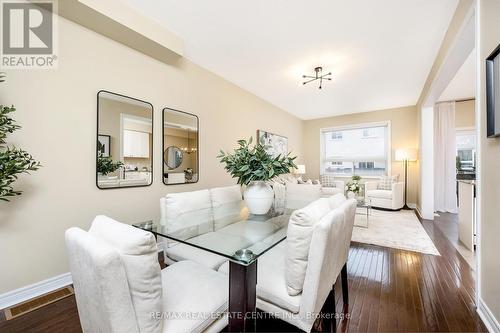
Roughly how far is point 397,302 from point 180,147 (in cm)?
284

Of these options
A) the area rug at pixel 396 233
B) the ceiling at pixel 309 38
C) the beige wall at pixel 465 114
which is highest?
the ceiling at pixel 309 38

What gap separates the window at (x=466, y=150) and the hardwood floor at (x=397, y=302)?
404 centimetres

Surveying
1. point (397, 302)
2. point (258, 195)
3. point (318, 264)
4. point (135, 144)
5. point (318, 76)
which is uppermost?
point (318, 76)

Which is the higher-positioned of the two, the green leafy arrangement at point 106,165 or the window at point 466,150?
the window at point 466,150

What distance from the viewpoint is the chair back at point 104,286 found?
734mm

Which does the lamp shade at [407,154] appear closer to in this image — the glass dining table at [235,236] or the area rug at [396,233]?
the area rug at [396,233]

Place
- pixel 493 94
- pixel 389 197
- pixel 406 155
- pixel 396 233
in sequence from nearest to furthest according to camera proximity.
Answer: pixel 493 94
pixel 396 233
pixel 389 197
pixel 406 155

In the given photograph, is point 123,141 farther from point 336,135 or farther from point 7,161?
point 336,135

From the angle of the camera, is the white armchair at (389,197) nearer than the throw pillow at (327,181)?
Yes

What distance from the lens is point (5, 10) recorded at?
5.66 ft

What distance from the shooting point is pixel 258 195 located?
189 centimetres

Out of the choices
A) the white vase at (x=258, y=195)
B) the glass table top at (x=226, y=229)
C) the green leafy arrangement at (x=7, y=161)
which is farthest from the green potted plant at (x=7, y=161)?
the white vase at (x=258, y=195)

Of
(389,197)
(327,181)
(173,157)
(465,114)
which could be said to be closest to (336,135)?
(327,181)

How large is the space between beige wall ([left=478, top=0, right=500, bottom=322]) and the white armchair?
3710mm
